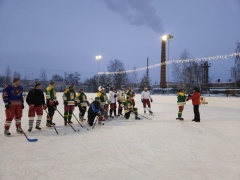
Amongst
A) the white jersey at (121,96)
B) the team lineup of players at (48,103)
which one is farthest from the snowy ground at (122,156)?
the white jersey at (121,96)

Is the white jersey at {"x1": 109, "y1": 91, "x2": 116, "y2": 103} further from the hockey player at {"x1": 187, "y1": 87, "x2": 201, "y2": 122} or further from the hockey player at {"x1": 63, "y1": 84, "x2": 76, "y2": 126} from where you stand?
the hockey player at {"x1": 187, "y1": 87, "x2": 201, "y2": 122}

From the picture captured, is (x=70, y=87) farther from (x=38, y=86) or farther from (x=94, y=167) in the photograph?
(x=94, y=167)

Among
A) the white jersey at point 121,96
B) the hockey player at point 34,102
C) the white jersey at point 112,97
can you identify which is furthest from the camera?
the white jersey at point 112,97

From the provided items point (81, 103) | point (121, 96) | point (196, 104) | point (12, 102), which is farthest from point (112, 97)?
point (12, 102)

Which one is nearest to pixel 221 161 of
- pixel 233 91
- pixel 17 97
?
pixel 17 97

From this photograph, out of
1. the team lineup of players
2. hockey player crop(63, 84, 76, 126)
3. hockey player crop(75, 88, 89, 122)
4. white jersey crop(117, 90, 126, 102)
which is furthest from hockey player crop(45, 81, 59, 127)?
white jersey crop(117, 90, 126, 102)

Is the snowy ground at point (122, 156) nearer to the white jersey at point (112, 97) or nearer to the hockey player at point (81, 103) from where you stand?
the hockey player at point (81, 103)

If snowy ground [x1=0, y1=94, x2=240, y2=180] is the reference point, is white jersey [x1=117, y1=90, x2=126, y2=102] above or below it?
above

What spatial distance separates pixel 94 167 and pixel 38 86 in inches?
173

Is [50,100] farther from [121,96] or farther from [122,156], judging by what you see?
[122,156]

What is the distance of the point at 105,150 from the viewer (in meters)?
4.80

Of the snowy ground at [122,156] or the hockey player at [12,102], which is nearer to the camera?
the snowy ground at [122,156]

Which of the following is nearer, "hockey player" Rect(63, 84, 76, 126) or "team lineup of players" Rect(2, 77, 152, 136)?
"team lineup of players" Rect(2, 77, 152, 136)

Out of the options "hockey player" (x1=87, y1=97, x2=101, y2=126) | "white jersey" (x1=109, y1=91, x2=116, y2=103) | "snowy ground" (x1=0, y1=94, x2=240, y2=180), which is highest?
"white jersey" (x1=109, y1=91, x2=116, y2=103)
